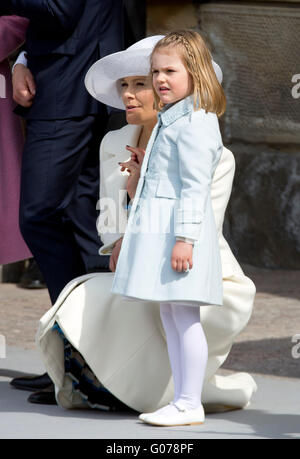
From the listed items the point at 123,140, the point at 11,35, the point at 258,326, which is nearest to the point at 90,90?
the point at 123,140

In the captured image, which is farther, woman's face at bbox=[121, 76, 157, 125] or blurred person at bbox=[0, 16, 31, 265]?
blurred person at bbox=[0, 16, 31, 265]

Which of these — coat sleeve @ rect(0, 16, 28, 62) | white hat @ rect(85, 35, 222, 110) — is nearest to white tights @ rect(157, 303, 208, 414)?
white hat @ rect(85, 35, 222, 110)

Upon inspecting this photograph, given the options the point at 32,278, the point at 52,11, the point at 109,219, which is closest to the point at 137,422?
the point at 109,219

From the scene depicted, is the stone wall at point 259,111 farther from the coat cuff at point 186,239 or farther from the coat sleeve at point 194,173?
the coat cuff at point 186,239

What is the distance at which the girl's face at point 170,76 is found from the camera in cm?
409

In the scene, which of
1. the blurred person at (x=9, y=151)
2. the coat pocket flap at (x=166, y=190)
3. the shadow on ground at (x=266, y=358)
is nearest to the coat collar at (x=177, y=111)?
the coat pocket flap at (x=166, y=190)

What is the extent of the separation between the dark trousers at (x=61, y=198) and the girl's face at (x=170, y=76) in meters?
0.66

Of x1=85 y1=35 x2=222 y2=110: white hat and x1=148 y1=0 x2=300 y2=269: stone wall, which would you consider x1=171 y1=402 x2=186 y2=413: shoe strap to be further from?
x1=148 y1=0 x2=300 y2=269: stone wall

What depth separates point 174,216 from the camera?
13.2 ft

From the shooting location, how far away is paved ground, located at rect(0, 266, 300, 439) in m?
3.98

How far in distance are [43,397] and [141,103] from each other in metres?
1.07

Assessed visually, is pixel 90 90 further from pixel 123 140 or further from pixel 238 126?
pixel 238 126

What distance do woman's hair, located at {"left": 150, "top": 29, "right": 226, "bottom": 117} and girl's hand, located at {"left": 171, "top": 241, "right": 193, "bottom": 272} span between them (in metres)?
0.45
